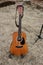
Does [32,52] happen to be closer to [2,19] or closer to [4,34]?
[4,34]

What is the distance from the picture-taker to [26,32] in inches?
88.6

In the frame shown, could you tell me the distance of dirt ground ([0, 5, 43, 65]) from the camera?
1761mm

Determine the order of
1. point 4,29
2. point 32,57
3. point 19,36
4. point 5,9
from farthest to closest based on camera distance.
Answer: point 5,9 < point 4,29 < point 32,57 < point 19,36

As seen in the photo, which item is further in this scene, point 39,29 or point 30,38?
point 39,29

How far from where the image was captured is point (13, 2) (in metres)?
3.11

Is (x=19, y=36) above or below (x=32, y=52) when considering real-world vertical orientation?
above

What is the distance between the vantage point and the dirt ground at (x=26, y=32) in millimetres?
1761

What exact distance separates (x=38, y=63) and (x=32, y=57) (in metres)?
0.10

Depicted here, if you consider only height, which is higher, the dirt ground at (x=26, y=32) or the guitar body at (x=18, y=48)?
the guitar body at (x=18, y=48)

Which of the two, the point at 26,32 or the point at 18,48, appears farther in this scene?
the point at 26,32

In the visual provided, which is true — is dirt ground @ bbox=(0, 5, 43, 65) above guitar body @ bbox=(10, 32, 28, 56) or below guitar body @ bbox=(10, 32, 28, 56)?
below

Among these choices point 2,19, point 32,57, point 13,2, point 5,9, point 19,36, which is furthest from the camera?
point 13,2

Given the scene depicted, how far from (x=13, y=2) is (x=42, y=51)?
57.4 inches

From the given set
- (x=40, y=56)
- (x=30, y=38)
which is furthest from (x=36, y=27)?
(x=40, y=56)
